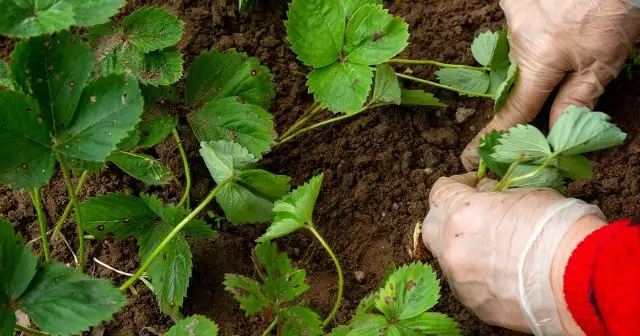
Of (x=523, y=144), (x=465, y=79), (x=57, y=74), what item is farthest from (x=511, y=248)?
(x=57, y=74)

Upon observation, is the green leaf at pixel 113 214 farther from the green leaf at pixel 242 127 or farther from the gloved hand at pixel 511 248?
the gloved hand at pixel 511 248

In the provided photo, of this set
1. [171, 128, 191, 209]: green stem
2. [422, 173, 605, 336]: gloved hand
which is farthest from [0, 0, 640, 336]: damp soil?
[422, 173, 605, 336]: gloved hand

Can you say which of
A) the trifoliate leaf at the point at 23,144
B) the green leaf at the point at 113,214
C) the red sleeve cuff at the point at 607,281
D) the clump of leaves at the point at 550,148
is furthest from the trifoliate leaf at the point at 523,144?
the trifoliate leaf at the point at 23,144

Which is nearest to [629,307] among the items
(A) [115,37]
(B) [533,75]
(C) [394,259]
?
(C) [394,259]

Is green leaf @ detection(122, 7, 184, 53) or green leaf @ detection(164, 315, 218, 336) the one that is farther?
green leaf @ detection(122, 7, 184, 53)

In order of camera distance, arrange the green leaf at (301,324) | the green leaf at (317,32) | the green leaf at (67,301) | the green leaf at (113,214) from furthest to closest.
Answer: the green leaf at (317,32)
the green leaf at (113,214)
the green leaf at (301,324)
the green leaf at (67,301)

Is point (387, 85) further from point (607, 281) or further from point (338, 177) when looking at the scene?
point (607, 281)

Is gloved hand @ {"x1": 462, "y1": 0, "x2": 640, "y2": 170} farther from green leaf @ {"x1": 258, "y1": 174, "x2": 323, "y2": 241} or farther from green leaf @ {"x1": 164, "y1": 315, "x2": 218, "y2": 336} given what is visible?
green leaf @ {"x1": 164, "y1": 315, "x2": 218, "y2": 336}
